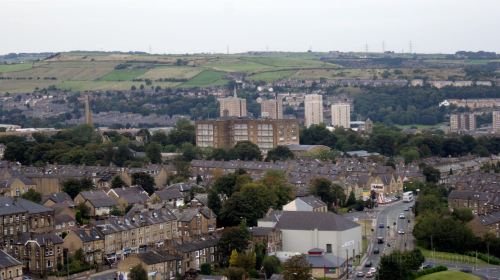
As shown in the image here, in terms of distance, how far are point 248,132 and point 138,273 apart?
42450mm

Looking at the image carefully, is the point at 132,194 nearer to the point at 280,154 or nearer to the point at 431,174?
the point at 431,174

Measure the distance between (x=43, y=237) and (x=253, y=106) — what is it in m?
90.2

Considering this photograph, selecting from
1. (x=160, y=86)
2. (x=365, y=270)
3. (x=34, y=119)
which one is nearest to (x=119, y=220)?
(x=365, y=270)

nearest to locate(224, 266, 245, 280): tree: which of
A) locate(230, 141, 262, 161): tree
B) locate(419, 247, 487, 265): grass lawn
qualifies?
locate(419, 247, 487, 265): grass lawn

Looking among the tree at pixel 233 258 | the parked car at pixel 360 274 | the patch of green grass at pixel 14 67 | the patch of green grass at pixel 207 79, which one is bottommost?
the parked car at pixel 360 274

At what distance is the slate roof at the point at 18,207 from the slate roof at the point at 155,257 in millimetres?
5611

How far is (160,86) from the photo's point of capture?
137 m

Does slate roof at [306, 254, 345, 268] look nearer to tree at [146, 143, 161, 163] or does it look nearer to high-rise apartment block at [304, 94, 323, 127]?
tree at [146, 143, 161, 163]

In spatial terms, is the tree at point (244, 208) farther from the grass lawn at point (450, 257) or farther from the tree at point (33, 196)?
the tree at point (33, 196)

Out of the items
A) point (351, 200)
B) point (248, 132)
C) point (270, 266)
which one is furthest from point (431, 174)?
point (270, 266)

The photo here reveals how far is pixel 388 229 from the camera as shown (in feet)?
143

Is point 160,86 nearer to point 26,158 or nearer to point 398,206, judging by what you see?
point 26,158

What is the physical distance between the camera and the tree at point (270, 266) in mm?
35094

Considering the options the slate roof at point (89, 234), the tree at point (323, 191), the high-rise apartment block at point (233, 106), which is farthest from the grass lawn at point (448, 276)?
the high-rise apartment block at point (233, 106)
